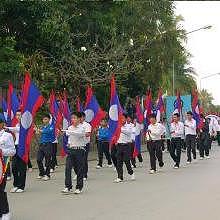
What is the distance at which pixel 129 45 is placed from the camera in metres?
29.7

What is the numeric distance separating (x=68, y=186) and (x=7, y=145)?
277 cm

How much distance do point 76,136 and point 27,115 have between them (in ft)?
3.54

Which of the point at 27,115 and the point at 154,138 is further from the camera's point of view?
the point at 154,138

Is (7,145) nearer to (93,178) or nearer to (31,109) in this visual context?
(31,109)

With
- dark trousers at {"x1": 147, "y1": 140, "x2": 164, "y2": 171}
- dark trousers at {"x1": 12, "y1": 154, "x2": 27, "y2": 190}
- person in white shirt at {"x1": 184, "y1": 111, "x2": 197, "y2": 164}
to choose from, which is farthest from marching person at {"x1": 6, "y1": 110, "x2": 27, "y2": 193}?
person in white shirt at {"x1": 184, "y1": 111, "x2": 197, "y2": 164}

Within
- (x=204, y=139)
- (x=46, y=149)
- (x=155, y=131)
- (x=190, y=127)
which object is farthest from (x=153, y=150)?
(x=204, y=139)

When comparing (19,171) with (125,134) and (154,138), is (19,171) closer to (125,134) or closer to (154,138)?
(125,134)

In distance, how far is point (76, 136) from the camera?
11.8m

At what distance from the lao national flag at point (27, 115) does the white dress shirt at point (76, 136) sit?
824mm

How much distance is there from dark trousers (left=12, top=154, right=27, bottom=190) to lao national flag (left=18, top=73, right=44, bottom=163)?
920mm

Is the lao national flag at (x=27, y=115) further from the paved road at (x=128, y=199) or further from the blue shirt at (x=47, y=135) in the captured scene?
the blue shirt at (x=47, y=135)

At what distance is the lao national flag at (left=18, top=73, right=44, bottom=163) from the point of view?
37.4 ft

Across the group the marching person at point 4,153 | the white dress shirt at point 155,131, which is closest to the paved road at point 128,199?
the marching person at point 4,153

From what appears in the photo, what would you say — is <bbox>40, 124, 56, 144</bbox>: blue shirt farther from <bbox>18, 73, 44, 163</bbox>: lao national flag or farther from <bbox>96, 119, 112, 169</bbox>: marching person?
<bbox>96, 119, 112, 169</bbox>: marching person
